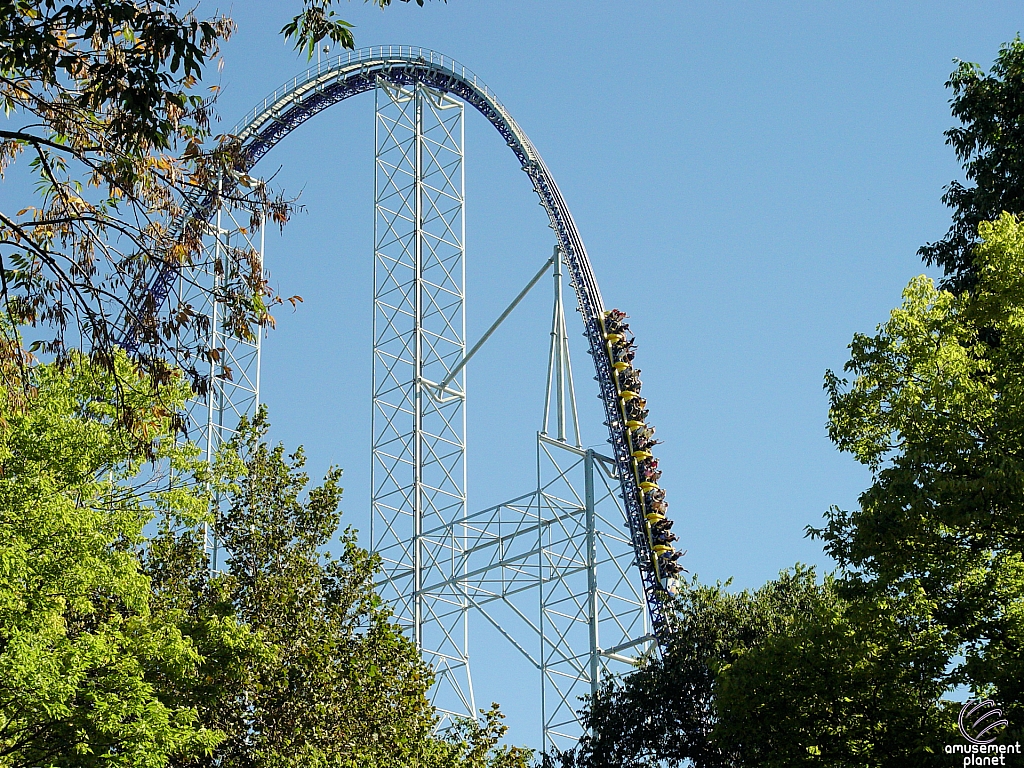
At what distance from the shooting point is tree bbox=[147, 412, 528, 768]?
14.2 meters

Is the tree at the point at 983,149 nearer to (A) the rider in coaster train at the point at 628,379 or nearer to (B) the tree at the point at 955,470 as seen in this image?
(B) the tree at the point at 955,470

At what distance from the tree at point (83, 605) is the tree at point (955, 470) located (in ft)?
22.5

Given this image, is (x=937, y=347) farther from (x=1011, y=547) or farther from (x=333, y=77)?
(x=333, y=77)

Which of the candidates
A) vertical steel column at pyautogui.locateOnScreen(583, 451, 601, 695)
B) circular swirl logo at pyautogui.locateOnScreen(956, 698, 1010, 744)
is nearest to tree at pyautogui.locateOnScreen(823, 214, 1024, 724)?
circular swirl logo at pyautogui.locateOnScreen(956, 698, 1010, 744)

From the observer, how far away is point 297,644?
14.6 metres

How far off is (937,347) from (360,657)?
7.01 metres

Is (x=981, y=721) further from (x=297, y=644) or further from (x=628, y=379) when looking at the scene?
(x=628, y=379)

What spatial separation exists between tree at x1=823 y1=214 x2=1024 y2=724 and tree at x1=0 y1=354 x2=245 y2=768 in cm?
687

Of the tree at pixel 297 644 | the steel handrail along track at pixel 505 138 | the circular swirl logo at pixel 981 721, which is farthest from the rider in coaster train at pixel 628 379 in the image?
the circular swirl logo at pixel 981 721

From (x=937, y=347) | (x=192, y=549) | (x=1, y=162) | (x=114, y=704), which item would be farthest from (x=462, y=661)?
(x=1, y=162)

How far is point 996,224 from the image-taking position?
13.7 m

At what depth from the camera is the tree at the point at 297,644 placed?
14211mm

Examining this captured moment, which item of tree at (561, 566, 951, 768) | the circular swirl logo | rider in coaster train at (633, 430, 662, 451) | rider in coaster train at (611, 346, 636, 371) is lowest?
the circular swirl logo

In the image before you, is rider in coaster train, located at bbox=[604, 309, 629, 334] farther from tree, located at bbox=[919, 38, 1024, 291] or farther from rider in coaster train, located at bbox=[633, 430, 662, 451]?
tree, located at bbox=[919, 38, 1024, 291]
